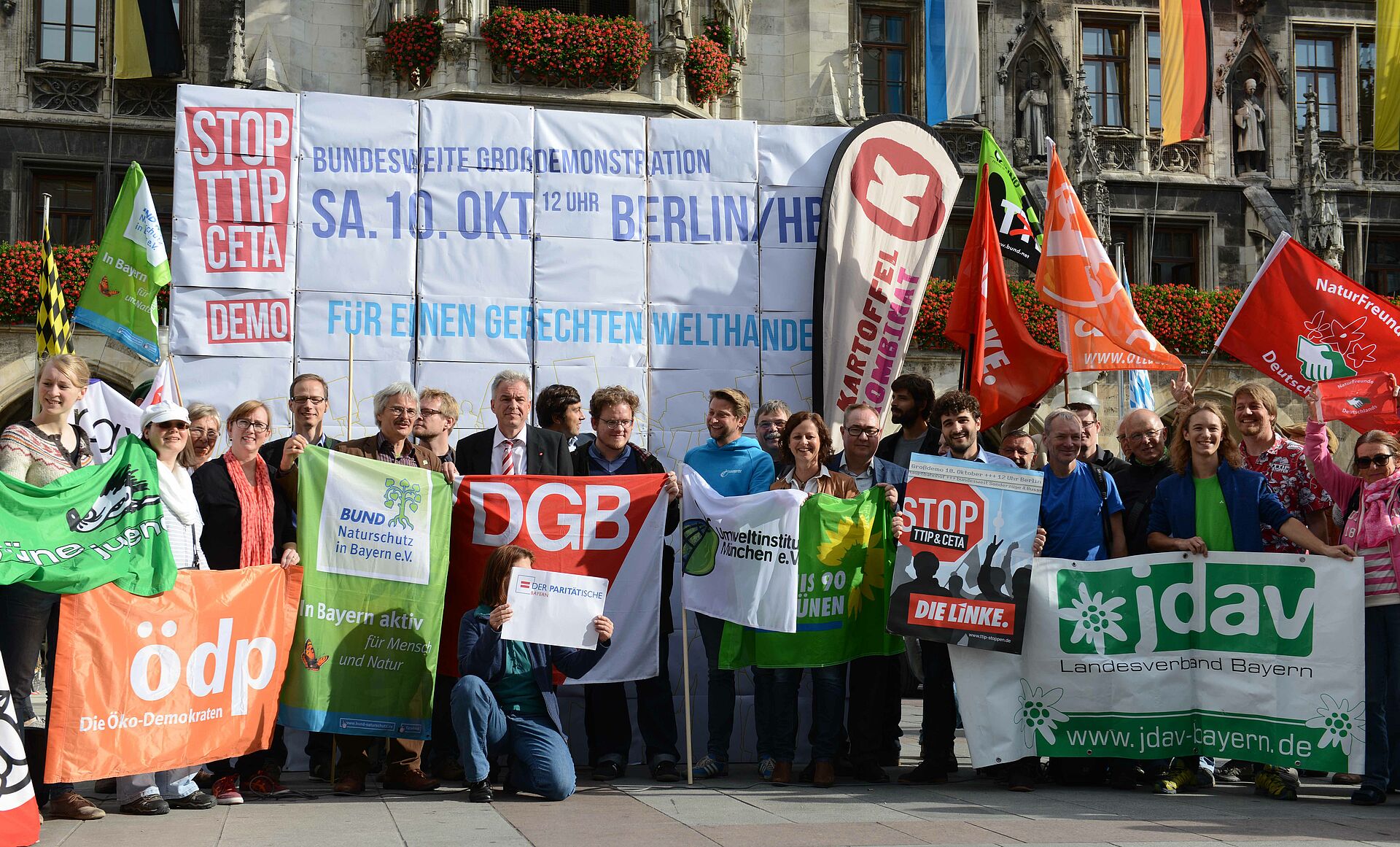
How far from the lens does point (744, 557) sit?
27.7ft

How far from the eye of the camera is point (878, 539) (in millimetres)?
8547

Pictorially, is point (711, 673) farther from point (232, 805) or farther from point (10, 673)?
point (10, 673)

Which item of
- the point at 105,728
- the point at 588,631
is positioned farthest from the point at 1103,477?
the point at 105,728

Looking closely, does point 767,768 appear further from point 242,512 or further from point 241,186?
point 241,186

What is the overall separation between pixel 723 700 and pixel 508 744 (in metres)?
1.47

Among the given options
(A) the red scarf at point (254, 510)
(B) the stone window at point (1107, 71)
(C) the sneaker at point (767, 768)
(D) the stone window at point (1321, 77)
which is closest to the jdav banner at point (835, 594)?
(C) the sneaker at point (767, 768)

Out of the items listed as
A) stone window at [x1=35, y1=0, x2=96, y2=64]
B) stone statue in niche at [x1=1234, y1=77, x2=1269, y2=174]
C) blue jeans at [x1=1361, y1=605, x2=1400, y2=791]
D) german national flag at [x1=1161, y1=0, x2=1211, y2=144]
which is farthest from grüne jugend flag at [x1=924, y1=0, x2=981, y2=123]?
blue jeans at [x1=1361, y1=605, x2=1400, y2=791]

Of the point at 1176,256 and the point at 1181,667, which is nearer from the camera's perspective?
the point at 1181,667

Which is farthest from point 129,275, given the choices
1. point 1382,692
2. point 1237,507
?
point 1382,692

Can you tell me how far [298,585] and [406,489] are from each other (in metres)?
0.76

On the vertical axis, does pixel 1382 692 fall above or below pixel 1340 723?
above

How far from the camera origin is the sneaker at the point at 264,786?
7.61 m

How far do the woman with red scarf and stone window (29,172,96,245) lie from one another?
56.1ft

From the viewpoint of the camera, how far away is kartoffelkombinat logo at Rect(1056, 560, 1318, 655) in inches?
316
